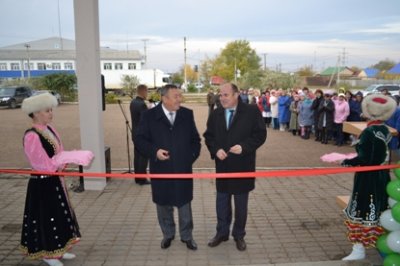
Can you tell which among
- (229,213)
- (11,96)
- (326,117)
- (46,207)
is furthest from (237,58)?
(46,207)

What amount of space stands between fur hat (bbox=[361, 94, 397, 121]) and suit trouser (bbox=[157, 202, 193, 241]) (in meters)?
2.22

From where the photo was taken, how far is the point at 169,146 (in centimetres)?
429

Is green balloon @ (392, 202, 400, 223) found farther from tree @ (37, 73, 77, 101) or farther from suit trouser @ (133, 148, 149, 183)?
tree @ (37, 73, 77, 101)

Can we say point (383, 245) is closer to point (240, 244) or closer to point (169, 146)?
point (240, 244)

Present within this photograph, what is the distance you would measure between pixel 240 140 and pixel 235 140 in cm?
6

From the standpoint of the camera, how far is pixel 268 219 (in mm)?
5543

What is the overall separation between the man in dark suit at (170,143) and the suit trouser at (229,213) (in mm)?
401

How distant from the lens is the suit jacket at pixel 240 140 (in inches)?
169

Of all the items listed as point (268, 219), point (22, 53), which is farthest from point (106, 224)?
point (22, 53)

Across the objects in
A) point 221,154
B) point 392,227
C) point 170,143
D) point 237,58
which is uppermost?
point 237,58

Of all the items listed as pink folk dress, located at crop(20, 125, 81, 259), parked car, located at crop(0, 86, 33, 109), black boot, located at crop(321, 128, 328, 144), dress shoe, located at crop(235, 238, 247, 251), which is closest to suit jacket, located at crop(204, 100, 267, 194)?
dress shoe, located at crop(235, 238, 247, 251)

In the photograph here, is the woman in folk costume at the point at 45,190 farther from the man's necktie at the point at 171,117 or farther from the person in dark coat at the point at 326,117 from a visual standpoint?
the person in dark coat at the point at 326,117

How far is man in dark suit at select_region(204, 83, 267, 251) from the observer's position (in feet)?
14.0

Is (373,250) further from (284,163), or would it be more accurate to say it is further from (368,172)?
(284,163)
